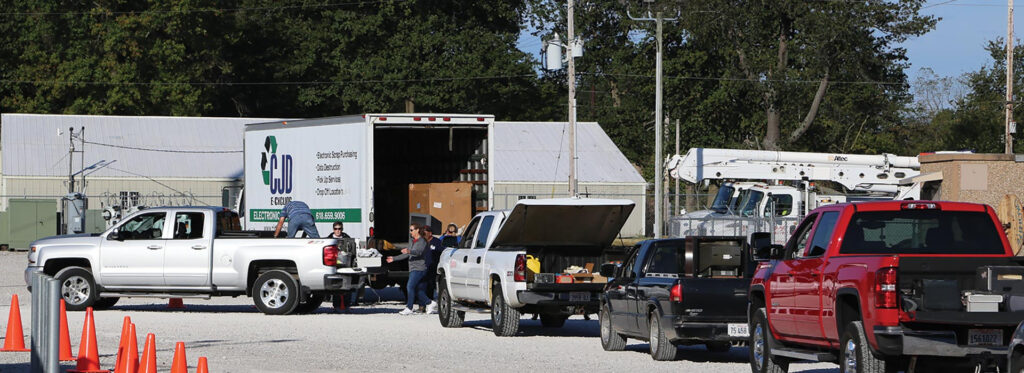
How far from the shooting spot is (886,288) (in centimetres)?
1068

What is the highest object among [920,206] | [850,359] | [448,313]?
[920,206]

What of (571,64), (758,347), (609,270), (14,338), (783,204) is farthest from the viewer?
(571,64)

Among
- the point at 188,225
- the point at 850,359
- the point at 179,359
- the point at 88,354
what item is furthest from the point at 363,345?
the point at 850,359

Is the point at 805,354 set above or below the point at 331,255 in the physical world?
below

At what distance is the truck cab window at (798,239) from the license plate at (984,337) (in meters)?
2.28

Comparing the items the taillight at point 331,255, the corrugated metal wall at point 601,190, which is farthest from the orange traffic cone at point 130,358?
the corrugated metal wall at point 601,190

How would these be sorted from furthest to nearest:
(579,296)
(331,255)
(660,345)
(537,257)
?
(331,255), (537,257), (579,296), (660,345)

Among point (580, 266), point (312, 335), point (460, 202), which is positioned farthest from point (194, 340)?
point (460, 202)

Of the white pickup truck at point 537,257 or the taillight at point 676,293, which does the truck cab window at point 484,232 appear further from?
the taillight at point 676,293

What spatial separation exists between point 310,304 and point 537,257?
652cm

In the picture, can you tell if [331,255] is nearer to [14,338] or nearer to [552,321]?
[552,321]

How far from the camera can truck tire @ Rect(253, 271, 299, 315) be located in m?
24.1

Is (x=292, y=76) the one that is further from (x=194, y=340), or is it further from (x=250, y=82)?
(x=194, y=340)

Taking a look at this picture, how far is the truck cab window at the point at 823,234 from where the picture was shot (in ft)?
40.1
